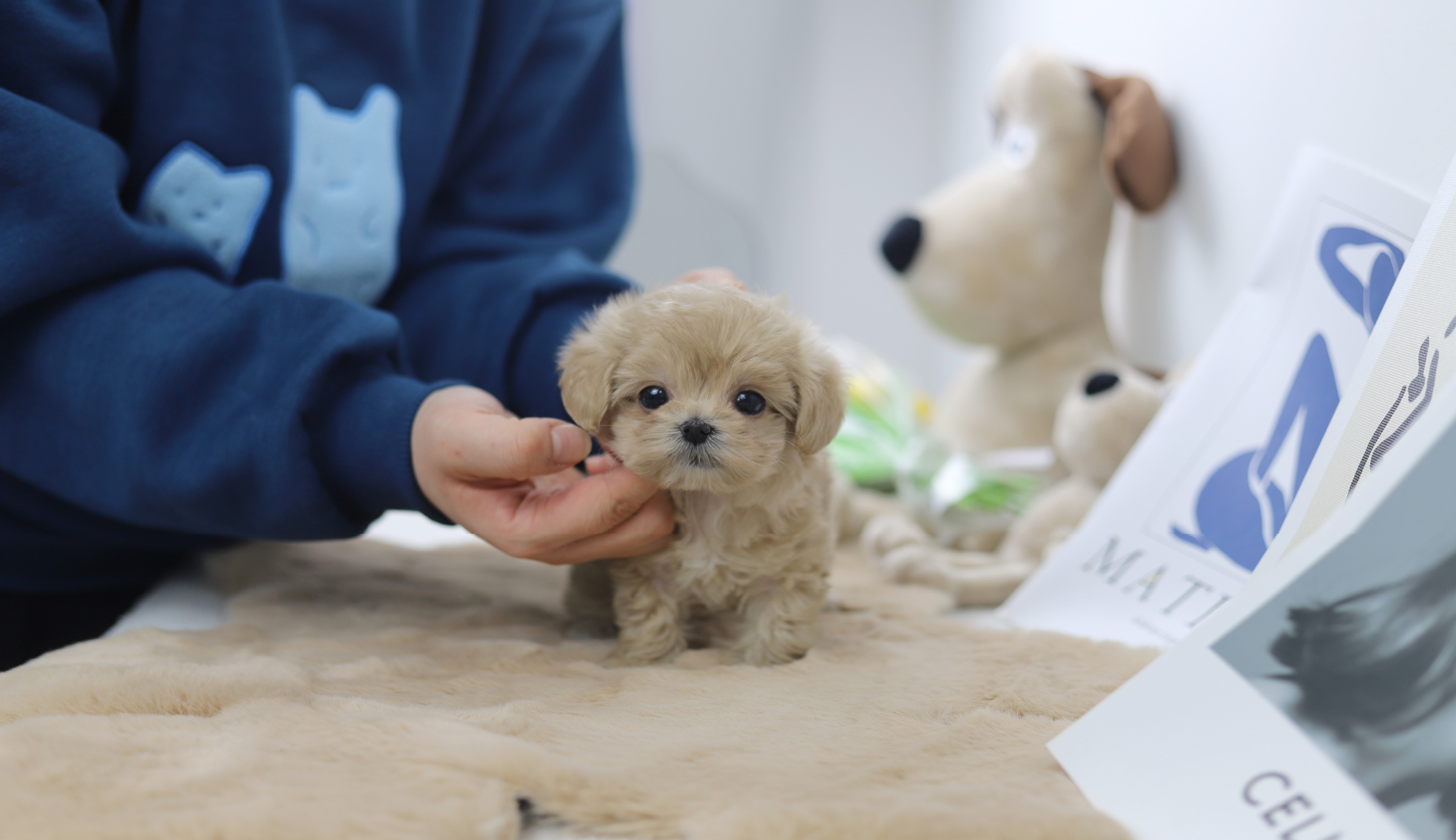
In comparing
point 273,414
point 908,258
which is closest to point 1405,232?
point 908,258

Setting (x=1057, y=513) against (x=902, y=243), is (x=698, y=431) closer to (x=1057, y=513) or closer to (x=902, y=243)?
(x=1057, y=513)

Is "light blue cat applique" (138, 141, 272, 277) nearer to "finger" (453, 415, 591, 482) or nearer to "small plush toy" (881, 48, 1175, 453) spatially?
"finger" (453, 415, 591, 482)

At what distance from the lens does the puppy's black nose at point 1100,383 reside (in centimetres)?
110

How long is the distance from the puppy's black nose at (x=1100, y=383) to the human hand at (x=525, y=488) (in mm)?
578

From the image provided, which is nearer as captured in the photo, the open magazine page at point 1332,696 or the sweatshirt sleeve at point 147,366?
the open magazine page at point 1332,696

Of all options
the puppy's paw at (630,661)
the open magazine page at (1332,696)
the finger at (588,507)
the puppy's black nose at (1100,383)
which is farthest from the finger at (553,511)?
the puppy's black nose at (1100,383)

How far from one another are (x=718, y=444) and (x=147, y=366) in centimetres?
46

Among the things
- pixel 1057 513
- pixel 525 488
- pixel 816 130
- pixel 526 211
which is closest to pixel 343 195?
pixel 526 211

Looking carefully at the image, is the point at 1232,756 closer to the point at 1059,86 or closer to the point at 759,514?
the point at 759,514

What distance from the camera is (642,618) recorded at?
79cm

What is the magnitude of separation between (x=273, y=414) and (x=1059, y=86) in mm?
1065

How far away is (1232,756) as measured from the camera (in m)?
0.47

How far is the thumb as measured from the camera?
68 centimetres

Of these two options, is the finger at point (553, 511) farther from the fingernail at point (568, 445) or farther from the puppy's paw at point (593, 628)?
the puppy's paw at point (593, 628)
